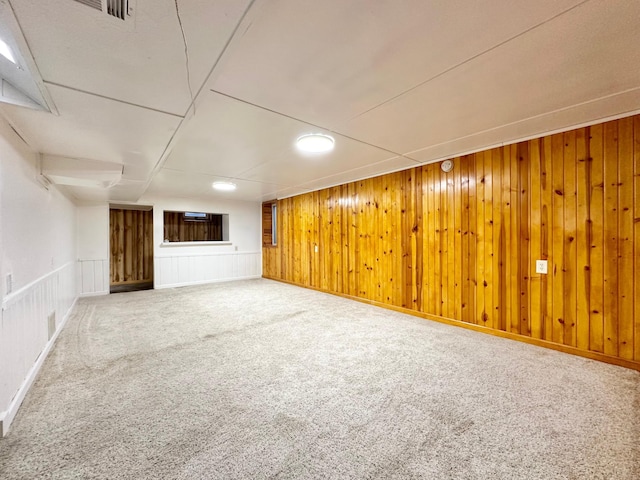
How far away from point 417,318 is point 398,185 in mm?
1921

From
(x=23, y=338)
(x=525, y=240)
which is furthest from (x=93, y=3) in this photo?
(x=525, y=240)

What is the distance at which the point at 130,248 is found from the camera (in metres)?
6.77

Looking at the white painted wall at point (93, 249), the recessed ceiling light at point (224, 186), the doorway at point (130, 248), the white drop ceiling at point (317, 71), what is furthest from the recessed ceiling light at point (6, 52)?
the doorway at point (130, 248)

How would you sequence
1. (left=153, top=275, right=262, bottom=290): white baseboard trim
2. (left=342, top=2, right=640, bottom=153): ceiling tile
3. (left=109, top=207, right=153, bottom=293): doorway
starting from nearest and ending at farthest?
1. (left=342, top=2, right=640, bottom=153): ceiling tile
2. (left=153, top=275, right=262, bottom=290): white baseboard trim
3. (left=109, top=207, right=153, bottom=293): doorway

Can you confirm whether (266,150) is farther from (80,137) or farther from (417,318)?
(417,318)

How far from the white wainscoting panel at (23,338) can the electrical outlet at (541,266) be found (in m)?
4.24

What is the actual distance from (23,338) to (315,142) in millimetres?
2837

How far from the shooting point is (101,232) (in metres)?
5.27

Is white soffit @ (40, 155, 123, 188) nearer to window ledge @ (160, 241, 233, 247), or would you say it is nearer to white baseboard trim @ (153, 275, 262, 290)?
window ledge @ (160, 241, 233, 247)

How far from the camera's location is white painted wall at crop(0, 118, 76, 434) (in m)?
1.64

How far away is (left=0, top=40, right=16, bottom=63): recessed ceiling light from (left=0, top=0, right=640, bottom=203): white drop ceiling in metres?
0.07

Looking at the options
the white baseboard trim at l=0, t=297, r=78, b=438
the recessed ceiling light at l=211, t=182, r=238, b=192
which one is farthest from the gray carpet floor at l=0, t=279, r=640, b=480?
the recessed ceiling light at l=211, t=182, r=238, b=192

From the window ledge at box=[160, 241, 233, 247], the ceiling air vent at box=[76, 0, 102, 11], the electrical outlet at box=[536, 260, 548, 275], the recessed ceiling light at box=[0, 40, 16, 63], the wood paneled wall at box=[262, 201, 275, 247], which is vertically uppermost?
the recessed ceiling light at box=[0, 40, 16, 63]

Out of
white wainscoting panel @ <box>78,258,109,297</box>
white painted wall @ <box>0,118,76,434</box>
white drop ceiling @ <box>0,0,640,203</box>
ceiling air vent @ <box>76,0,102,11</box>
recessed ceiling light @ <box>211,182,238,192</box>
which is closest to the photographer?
ceiling air vent @ <box>76,0,102,11</box>
